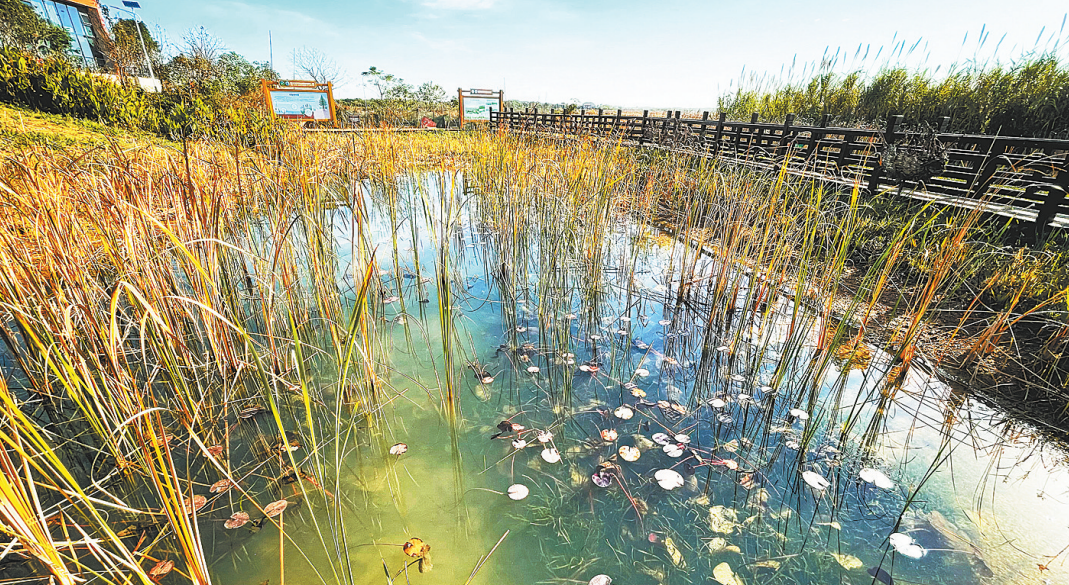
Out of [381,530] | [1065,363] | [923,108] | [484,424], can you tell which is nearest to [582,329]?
[484,424]

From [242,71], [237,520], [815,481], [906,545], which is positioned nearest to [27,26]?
[242,71]

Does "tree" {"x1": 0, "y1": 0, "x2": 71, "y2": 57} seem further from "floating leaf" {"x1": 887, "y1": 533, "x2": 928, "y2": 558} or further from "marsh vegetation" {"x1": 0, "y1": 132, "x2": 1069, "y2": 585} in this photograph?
"floating leaf" {"x1": 887, "y1": 533, "x2": 928, "y2": 558}

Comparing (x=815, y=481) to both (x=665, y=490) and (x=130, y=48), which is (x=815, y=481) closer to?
(x=665, y=490)

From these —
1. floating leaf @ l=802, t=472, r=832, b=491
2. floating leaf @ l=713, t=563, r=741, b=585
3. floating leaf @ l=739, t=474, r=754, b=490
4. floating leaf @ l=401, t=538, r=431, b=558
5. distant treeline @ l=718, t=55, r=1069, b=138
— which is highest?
distant treeline @ l=718, t=55, r=1069, b=138

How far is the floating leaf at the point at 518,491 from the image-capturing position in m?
1.33

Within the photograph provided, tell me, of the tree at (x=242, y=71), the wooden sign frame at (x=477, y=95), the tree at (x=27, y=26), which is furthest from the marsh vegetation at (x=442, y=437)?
the tree at (x=27, y=26)

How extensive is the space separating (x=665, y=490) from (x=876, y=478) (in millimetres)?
702

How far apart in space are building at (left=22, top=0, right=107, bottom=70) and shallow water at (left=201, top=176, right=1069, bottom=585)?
74.3 feet

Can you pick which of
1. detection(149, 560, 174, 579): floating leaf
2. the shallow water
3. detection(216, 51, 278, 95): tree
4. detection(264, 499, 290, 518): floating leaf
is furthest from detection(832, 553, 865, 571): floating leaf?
detection(216, 51, 278, 95): tree

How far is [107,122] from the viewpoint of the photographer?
6312 mm

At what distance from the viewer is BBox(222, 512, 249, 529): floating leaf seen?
1.19 meters

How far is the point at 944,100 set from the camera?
702 centimetres

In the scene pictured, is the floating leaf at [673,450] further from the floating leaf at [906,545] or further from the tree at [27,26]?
the tree at [27,26]

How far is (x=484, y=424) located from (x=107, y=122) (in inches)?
326
